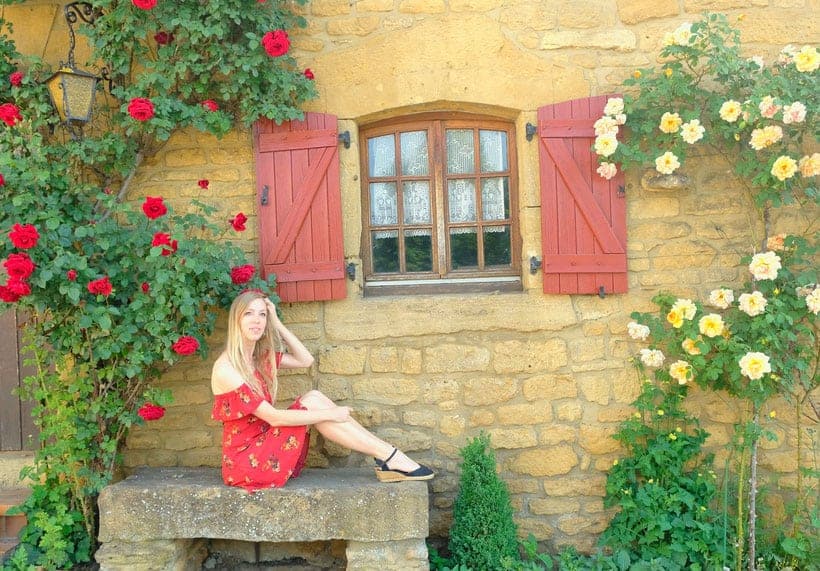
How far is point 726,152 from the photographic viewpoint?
3.83 meters

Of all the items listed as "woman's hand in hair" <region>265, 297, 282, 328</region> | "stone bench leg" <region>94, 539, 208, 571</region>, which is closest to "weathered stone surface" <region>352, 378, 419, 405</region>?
"woman's hand in hair" <region>265, 297, 282, 328</region>

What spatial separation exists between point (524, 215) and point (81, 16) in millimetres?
2670

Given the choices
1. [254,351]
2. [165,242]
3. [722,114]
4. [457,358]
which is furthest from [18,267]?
[722,114]

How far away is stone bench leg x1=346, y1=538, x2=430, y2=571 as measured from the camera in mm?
3301

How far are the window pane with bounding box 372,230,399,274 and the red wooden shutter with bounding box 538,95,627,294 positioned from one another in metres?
0.90

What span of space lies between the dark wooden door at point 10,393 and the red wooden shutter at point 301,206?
161 cm

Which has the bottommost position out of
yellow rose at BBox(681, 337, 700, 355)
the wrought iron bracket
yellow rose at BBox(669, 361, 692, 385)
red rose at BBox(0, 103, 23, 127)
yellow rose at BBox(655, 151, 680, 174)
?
yellow rose at BBox(669, 361, 692, 385)

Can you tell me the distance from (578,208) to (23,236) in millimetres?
2774

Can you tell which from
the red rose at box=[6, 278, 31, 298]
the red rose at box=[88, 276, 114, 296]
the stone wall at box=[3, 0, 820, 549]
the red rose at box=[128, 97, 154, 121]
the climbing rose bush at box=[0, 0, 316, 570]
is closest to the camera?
the red rose at box=[6, 278, 31, 298]

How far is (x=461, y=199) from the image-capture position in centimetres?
414

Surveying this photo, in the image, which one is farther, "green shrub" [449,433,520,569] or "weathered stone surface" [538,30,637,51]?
"weathered stone surface" [538,30,637,51]

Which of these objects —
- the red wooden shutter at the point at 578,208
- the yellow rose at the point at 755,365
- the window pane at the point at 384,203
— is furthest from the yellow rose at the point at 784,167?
the window pane at the point at 384,203

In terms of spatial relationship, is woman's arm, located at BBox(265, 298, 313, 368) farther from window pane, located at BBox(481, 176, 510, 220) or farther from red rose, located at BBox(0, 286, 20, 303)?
window pane, located at BBox(481, 176, 510, 220)

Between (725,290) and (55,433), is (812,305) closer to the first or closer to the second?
(725,290)
